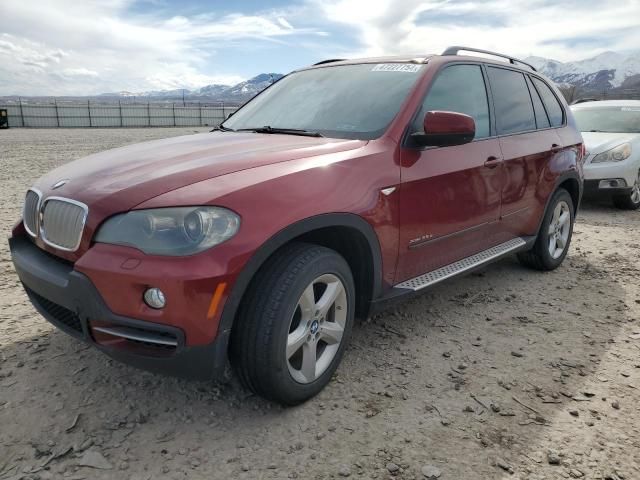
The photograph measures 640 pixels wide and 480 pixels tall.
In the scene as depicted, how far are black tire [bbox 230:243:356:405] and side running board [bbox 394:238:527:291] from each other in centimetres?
77

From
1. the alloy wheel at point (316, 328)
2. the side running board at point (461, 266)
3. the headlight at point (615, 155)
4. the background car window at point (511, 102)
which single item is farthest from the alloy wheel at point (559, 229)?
the headlight at point (615, 155)

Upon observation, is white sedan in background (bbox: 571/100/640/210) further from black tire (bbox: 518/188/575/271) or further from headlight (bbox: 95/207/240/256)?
headlight (bbox: 95/207/240/256)

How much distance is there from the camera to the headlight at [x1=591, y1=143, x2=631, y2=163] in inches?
285

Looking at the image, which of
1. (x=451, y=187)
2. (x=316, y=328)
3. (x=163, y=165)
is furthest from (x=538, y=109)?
(x=163, y=165)

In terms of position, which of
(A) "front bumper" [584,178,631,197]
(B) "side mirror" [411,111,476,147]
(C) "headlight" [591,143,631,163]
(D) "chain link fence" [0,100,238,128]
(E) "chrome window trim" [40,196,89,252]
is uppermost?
(D) "chain link fence" [0,100,238,128]

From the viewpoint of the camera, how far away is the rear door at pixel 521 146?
3748 millimetres

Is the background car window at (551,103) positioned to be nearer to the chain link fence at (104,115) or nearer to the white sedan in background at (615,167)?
the white sedan in background at (615,167)

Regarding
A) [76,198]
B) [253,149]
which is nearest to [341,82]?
[253,149]

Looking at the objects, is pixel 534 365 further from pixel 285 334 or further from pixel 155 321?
pixel 155 321

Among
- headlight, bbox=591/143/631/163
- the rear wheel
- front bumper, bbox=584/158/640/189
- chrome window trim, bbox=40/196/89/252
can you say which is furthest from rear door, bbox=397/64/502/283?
the rear wheel

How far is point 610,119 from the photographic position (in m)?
8.38

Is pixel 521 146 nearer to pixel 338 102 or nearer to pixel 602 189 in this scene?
pixel 338 102

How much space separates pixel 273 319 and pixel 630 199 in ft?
22.7

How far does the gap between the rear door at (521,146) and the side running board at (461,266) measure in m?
0.08
